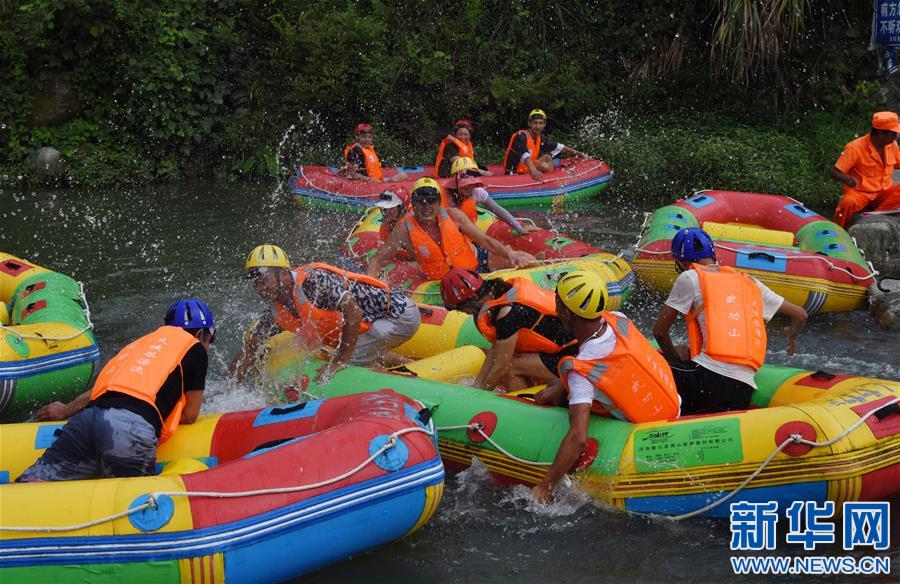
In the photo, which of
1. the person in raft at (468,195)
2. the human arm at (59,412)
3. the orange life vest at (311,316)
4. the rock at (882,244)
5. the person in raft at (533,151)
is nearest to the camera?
the human arm at (59,412)

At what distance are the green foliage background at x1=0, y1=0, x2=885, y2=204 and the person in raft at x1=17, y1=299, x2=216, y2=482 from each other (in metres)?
9.26

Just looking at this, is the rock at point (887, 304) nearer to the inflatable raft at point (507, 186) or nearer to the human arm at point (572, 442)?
the human arm at point (572, 442)

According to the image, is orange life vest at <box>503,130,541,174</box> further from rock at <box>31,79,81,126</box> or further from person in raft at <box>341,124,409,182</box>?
rock at <box>31,79,81,126</box>

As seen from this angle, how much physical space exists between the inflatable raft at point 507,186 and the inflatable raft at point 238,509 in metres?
6.93

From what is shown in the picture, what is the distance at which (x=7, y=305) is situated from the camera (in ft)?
25.0

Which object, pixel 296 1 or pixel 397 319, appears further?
pixel 296 1

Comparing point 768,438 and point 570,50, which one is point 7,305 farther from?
point 570,50

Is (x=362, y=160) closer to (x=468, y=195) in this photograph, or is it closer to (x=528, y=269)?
(x=468, y=195)

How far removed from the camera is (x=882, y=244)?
9.12m

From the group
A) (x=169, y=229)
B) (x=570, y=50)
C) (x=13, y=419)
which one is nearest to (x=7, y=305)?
(x=13, y=419)

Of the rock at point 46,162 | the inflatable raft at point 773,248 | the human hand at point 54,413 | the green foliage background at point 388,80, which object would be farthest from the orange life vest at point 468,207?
the rock at point 46,162

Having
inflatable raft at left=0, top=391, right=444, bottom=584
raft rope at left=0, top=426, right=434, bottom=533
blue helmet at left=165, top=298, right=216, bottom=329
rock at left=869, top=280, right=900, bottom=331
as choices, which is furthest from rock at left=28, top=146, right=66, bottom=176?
raft rope at left=0, top=426, right=434, bottom=533

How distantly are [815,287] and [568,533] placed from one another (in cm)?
420

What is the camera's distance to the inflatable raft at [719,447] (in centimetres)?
469
